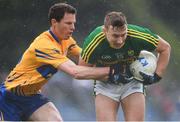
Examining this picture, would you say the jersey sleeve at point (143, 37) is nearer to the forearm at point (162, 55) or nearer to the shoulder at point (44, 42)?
the forearm at point (162, 55)

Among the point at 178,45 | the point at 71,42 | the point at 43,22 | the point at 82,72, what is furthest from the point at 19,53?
the point at 82,72

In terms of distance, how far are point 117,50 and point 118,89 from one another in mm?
391

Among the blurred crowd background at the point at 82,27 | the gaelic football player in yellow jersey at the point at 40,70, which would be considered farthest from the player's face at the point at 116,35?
the blurred crowd background at the point at 82,27

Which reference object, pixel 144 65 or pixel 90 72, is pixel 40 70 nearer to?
pixel 90 72

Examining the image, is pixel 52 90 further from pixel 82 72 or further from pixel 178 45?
pixel 82 72

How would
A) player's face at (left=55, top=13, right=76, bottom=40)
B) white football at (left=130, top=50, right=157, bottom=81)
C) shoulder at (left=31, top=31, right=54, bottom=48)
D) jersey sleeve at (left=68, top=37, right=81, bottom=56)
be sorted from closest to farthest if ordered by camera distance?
1. white football at (left=130, top=50, right=157, bottom=81)
2. shoulder at (left=31, top=31, right=54, bottom=48)
3. player's face at (left=55, top=13, right=76, bottom=40)
4. jersey sleeve at (left=68, top=37, right=81, bottom=56)

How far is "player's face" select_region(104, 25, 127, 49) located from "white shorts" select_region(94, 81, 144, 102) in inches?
18.3

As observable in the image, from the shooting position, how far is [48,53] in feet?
20.4

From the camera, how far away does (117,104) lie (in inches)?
246

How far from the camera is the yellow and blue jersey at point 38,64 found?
625 centimetres

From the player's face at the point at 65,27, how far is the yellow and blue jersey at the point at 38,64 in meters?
0.07

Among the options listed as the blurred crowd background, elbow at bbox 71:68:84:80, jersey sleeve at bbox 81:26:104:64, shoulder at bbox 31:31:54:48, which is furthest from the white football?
the blurred crowd background

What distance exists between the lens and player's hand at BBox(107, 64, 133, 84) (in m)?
5.94

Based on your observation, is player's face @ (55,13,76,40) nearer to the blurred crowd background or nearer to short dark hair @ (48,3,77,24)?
short dark hair @ (48,3,77,24)
